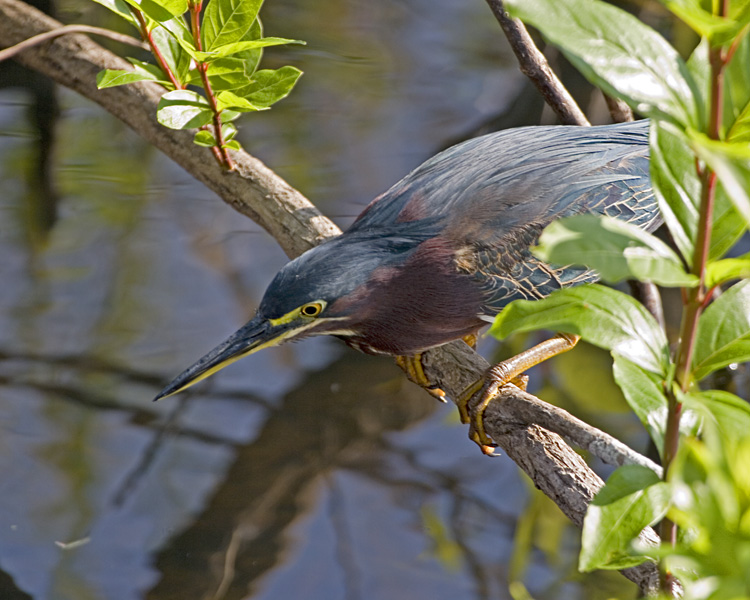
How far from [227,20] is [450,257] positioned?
1.46ft

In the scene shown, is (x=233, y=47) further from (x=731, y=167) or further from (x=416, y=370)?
(x=731, y=167)

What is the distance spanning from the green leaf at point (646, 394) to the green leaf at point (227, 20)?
2.43 feet

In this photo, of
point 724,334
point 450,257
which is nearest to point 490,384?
point 450,257

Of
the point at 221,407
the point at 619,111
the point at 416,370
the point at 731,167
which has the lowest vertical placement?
the point at 221,407

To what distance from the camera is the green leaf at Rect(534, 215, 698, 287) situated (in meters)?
0.44

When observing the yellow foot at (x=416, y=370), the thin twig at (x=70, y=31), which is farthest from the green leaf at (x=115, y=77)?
the yellow foot at (x=416, y=370)

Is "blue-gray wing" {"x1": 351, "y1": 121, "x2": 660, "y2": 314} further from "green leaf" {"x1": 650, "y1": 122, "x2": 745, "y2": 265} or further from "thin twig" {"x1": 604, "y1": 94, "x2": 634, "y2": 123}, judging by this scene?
"green leaf" {"x1": 650, "y1": 122, "x2": 745, "y2": 265}

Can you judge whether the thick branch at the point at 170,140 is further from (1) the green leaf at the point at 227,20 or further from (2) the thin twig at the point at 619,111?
(2) the thin twig at the point at 619,111

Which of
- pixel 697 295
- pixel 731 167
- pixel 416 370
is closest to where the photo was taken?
pixel 731 167

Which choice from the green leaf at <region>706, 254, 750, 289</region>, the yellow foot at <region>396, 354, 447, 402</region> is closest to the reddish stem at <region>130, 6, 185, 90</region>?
the yellow foot at <region>396, 354, 447, 402</region>

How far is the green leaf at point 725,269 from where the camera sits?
45 centimetres

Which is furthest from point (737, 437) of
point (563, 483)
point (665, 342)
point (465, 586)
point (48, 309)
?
point (48, 309)

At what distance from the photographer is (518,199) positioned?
1.20 metres

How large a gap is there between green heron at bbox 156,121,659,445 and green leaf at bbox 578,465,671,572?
1.96ft
